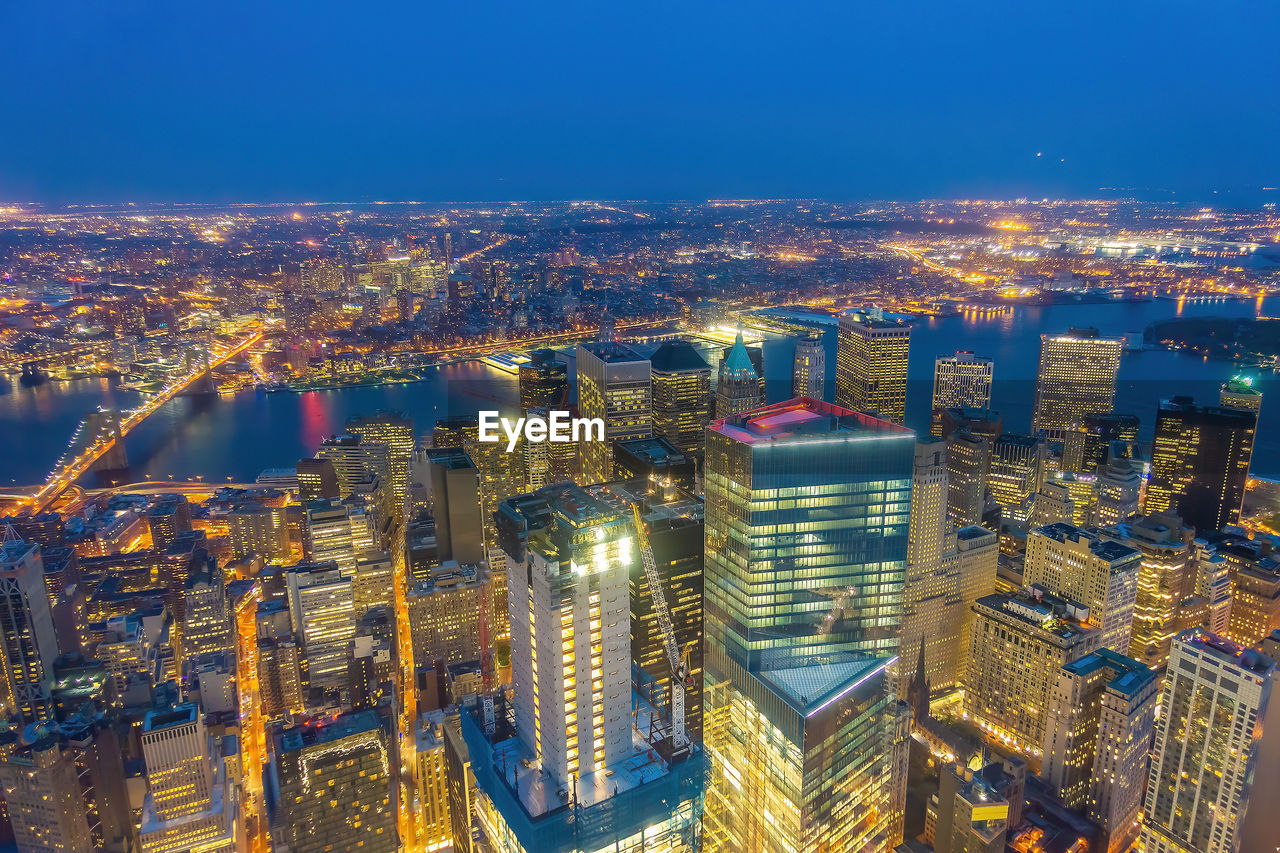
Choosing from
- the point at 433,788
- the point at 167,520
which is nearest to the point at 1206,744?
the point at 433,788

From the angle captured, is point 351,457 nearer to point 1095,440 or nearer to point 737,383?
point 737,383

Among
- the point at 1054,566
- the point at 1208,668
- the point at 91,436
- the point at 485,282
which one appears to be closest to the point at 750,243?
the point at 485,282

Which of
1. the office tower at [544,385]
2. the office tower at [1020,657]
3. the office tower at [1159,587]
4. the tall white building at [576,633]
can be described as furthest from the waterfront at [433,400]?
the tall white building at [576,633]

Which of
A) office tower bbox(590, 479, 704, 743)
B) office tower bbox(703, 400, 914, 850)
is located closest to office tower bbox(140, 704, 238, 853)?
office tower bbox(590, 479, 704, 743)

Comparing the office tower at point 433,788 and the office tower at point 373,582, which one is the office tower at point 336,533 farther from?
the office tower at point 433,788

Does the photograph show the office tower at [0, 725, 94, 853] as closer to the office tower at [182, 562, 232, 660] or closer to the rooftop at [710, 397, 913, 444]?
the office tower at [182, 562, 232, 660]

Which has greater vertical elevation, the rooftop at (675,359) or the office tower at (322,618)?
the rooftop at (675,359)

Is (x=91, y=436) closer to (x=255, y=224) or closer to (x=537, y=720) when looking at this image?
(x=255, y=224)
